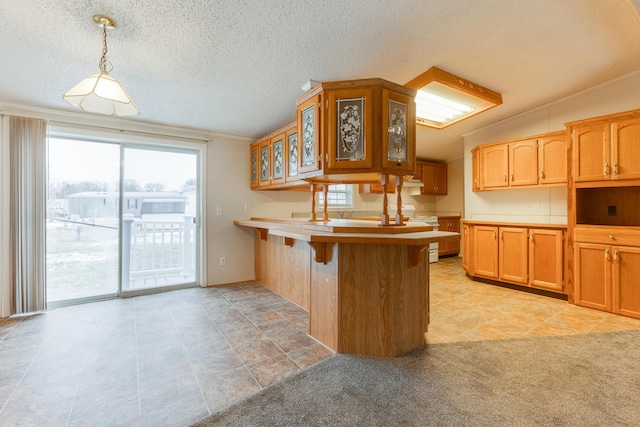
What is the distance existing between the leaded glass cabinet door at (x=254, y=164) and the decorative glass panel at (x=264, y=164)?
0.11 m

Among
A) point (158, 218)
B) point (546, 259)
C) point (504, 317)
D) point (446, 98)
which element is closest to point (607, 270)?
point (546, 259)

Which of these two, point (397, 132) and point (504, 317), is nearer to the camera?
point (397, 132)

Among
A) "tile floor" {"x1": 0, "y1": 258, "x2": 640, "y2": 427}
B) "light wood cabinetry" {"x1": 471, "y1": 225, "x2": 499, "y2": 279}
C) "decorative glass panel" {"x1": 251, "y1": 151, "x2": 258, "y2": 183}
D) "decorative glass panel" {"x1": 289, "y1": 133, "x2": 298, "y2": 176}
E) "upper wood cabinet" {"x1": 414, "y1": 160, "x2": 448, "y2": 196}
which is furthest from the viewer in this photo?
"upper wood cabinet" {"x1": 414, "y1": 160, "x2": 448, "y2": 196}

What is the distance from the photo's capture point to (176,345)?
7.68 ft

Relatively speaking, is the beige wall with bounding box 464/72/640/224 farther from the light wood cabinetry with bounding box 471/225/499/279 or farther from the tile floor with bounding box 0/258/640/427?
the tile floor with bounding box 0/258/640/427

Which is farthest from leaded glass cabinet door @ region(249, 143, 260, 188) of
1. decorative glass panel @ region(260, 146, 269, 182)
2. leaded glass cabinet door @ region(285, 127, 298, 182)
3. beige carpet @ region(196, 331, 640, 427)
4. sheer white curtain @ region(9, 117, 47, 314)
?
beige carpet @ region(196, 331, 640, 427)

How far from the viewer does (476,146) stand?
480 cm

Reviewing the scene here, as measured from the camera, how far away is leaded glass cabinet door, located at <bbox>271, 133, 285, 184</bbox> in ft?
11.5

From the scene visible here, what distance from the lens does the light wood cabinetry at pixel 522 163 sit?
12.0ft

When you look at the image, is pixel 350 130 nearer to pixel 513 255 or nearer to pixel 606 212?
pixel 513 255

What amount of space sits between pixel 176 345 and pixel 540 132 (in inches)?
197

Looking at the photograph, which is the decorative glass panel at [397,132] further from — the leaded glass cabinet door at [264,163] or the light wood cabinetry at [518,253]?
the light wood cabinetry at [518,253]

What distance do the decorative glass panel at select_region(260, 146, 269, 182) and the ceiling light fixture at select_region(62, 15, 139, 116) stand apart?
1.97 meters

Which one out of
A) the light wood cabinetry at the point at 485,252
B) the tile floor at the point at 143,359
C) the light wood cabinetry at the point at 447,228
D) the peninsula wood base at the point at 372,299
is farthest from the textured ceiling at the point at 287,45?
the light wood cabinetry at the point at 447,228
